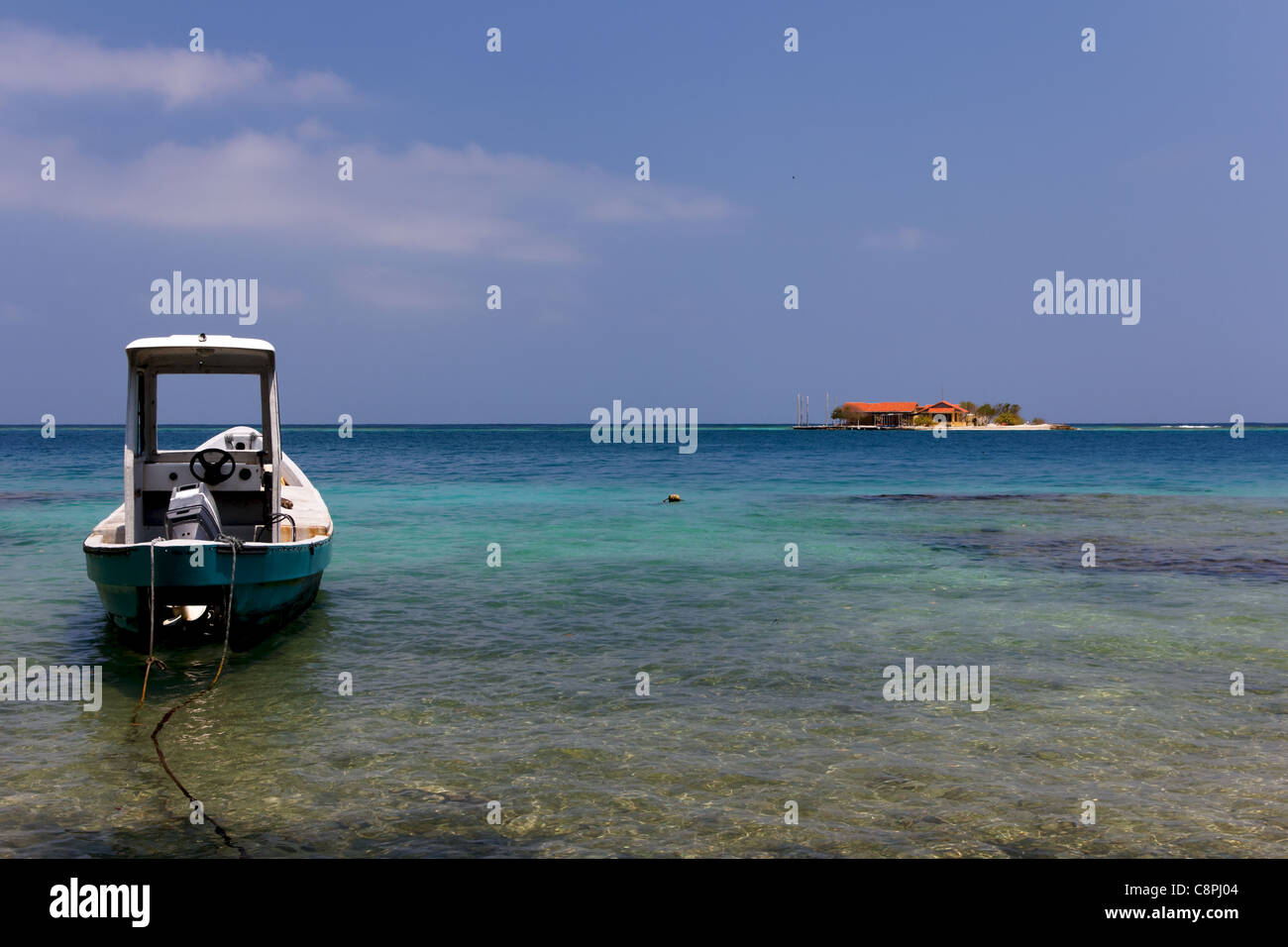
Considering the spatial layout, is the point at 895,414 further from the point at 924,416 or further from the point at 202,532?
the point at 202,532

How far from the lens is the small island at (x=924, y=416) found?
6570 inches

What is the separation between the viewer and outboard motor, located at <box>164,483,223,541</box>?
10023mm

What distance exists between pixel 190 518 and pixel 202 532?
0.20 meters

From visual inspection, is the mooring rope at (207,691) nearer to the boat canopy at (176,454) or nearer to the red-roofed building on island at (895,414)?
the boat canopy at (176,454)

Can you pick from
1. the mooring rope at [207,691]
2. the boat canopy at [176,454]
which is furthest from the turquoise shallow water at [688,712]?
the boat canopy at [176,454]

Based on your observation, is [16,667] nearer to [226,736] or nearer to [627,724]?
[226,736]

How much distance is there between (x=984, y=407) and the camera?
194 m

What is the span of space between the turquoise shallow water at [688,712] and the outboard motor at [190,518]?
4.51ft

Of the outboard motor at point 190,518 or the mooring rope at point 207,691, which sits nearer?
the mooring rope at point 207,691

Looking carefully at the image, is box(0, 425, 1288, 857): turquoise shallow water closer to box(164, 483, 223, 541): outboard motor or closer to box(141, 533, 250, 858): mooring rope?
box(141, 533, 250, 858): mooring rope

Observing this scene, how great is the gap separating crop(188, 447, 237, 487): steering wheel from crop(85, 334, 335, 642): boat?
0.02m

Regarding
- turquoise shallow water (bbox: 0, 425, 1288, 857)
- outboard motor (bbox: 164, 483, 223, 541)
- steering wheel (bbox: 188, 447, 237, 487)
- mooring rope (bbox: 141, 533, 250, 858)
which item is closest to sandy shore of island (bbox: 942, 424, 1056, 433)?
turquoise shallow water (bbox: 0, 425, 1288, 857)
